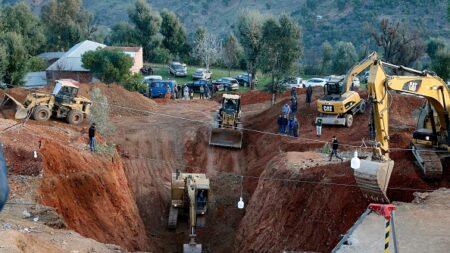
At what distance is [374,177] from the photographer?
17.9 metres

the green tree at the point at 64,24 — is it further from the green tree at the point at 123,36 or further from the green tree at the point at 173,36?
the green tree at the point at 173,36

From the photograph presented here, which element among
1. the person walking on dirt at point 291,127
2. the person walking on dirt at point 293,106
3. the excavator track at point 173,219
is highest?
the person walking on dirt at point 293,106

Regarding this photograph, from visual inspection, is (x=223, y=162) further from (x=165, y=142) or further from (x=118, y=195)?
(x=118, y=195)

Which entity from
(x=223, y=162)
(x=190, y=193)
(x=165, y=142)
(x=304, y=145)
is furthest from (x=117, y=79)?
(x=190, y=193)

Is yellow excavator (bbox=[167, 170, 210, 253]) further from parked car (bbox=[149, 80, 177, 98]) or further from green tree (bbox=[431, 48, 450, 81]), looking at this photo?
green tree (bbox=[431, 48, 450, 81])

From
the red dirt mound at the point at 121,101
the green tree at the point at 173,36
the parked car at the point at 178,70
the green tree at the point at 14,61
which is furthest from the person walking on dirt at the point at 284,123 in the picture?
the green tree at the point at 173,36

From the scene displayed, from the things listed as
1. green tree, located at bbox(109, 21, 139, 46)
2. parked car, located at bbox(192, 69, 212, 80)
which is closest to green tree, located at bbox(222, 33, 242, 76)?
parked car, located at bbox(192, 69, 212, 80)

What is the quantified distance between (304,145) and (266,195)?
7.59 m

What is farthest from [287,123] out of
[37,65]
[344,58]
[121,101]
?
[37,65]

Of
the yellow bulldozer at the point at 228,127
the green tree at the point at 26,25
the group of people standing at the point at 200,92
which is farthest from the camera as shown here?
the green tree at the point at 26,25

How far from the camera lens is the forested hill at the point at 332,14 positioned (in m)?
80.4

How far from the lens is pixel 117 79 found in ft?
179

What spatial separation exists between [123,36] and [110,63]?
24.1m

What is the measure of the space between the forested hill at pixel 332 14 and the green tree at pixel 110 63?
29537 mm
